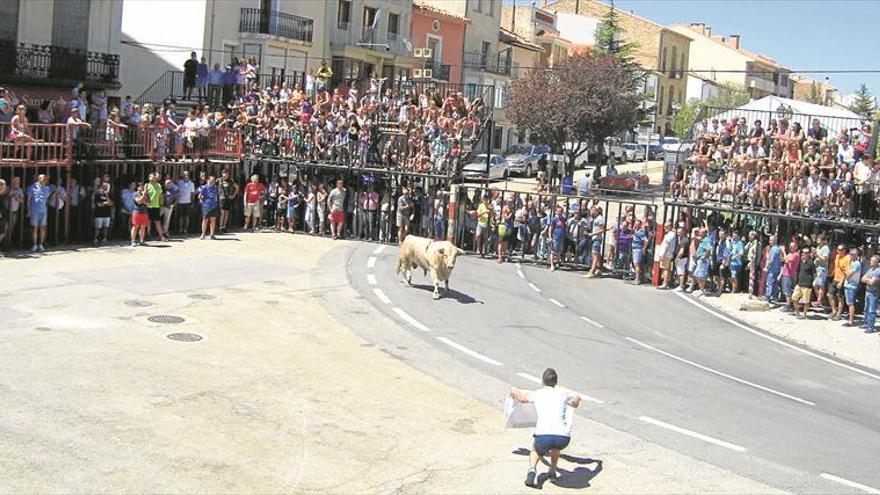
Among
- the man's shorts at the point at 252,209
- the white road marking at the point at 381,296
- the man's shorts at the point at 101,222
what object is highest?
the man's shorts at the point at 252,209

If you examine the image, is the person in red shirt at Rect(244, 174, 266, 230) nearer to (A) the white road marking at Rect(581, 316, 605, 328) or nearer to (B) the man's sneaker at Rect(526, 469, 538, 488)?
(A) the white road marking at Rect(581, 316, 605, 328)

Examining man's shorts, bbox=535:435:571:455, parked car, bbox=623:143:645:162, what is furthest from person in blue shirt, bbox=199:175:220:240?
parked car, bbox=623:143:645:162

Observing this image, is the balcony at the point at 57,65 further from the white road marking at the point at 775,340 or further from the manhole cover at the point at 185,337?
the white road marking at the point at 775,340

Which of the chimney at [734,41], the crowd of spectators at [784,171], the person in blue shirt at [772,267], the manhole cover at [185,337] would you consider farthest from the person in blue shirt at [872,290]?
the chimney at [734,41]

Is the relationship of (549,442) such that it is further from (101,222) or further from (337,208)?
(337,208)

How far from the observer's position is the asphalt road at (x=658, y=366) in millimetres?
14211

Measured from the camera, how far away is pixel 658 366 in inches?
750

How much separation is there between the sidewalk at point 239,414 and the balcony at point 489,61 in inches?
1917

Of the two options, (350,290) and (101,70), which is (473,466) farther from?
(101,70)

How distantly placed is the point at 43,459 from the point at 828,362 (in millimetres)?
16103

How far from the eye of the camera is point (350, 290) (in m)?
24.1

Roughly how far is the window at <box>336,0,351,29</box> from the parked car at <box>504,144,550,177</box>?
11.2m

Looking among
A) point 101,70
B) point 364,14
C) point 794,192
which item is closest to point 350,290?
point 794,192

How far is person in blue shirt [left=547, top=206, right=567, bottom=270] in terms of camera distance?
29.7 meters
